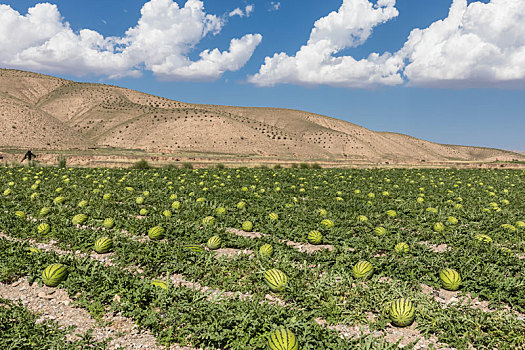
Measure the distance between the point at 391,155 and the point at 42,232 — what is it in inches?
4371

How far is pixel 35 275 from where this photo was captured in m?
7.04

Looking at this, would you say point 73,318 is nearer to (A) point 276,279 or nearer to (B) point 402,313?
(A) point 276,279

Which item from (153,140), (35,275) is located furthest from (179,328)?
(153,140)

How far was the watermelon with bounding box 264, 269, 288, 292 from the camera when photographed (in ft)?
20.9

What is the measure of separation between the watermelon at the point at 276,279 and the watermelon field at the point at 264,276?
1.1 inches

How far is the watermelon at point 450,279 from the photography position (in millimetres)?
6605

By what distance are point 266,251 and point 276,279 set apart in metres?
1.60

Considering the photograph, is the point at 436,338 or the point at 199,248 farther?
the point at 199,248

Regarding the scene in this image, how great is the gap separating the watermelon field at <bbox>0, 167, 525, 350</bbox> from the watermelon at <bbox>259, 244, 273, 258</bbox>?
45 mm

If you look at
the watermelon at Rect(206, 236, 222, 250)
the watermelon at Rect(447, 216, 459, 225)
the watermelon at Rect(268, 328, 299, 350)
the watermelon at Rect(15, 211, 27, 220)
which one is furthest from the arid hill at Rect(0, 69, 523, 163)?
the watermelon at Rect(268, 328, 299, 350)

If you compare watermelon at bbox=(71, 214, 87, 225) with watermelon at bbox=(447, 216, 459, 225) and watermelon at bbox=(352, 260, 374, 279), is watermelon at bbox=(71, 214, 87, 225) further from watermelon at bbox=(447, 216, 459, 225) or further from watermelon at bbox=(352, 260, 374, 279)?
watermelon at bbox=(447, 216, 459, 225)

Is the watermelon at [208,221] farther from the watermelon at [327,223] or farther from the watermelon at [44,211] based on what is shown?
the watermelon at [44,211]

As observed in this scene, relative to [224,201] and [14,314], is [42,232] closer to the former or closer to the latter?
[14,314]

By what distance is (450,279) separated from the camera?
6645 millimetres
